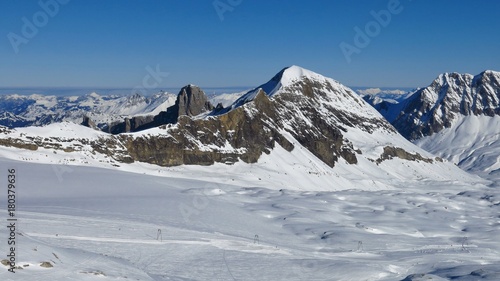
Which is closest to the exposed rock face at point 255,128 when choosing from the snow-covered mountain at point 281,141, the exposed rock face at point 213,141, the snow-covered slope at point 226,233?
the exposed rock face at point 213,141

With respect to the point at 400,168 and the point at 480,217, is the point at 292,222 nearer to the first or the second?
the point at 480,217

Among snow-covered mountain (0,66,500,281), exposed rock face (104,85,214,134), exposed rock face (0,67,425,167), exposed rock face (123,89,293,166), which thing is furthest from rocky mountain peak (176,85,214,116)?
exposed rock face (123,89,293,166)

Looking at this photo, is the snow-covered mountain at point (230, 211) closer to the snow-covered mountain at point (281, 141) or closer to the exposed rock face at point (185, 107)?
the snow-covered mountain at point (281, 141)

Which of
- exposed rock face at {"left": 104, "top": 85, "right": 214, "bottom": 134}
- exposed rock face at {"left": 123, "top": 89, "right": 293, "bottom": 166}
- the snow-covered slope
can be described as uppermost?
exposed rock face at {"left": 104, "top": 85, "right": 214, "bottom": 134}

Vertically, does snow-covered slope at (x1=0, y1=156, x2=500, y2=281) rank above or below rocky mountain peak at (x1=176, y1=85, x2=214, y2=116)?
below

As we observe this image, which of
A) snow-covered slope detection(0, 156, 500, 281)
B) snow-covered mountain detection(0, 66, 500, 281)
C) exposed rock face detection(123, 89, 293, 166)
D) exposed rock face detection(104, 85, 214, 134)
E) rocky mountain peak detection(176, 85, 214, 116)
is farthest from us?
rocky mountain peak detection(176, 85, 214, 116)

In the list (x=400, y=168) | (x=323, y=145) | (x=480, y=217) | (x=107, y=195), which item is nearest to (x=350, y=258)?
(x=107, y=195)

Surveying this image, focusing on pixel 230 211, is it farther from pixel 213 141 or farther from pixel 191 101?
pixel 191 101

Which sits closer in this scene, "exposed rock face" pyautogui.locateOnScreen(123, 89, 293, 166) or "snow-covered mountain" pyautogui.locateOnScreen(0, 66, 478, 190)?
"snow-covered mountain" pyautogui.locateOnScreen(0, 66, 478, 190)

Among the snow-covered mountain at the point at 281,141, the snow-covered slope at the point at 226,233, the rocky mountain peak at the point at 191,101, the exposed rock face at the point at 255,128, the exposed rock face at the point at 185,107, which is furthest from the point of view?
the rocky mountain peak at the point at 191,101

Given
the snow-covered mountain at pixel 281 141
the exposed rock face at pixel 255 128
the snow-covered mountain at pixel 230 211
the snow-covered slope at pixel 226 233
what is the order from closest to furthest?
the snow-covered slope at pixel 226 233 < the snow-covered mountain at pixel 230 211 < the snow-covered mountain at pixel 281 141 < the exposed rock face at pixel 255 128

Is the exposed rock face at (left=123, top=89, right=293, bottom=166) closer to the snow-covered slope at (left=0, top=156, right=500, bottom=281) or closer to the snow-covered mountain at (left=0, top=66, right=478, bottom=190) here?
the snow-covered mountain at (left=0, top=66, right=478, bottom=190)
